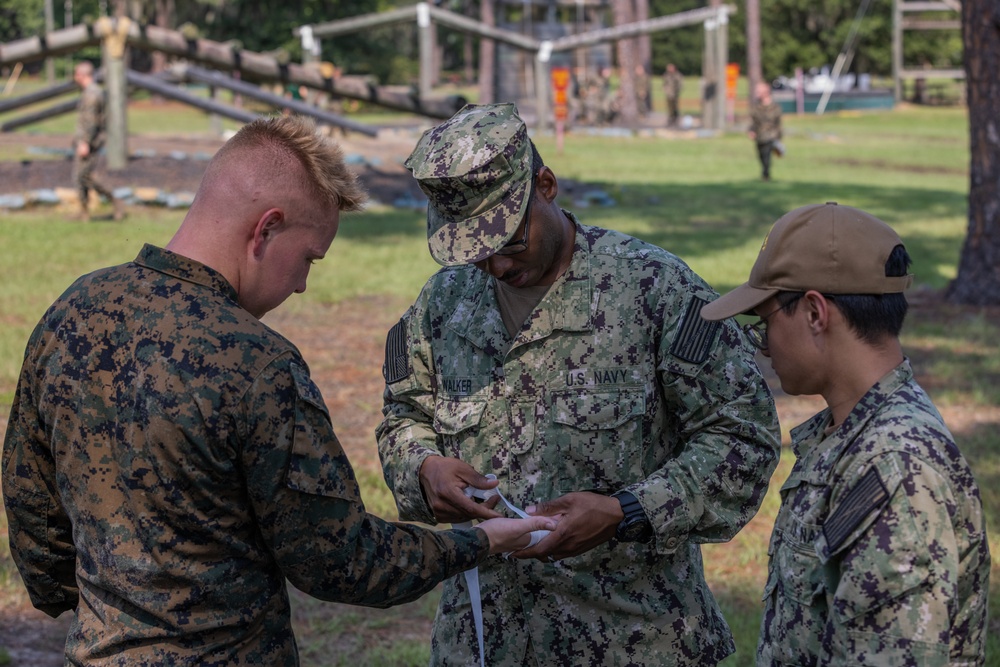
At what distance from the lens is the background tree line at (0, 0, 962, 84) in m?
51.0

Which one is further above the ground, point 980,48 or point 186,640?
point 980,48

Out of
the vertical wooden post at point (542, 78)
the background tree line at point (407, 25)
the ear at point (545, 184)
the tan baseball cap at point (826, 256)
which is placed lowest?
the tan baseball cap at point (826, 256)

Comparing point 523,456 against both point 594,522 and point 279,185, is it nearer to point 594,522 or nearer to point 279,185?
point 594,522

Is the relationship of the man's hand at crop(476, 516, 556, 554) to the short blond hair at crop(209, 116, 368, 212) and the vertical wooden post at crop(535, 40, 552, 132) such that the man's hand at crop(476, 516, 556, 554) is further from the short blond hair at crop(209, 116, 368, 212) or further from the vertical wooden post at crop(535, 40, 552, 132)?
the vertical wooden post at crop(535, 40, 552, 132)

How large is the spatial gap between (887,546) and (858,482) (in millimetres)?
142

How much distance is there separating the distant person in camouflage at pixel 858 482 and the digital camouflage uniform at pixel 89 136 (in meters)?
14.7

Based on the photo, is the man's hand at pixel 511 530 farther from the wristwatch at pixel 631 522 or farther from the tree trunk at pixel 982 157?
the tree trunk at pixel 982 157

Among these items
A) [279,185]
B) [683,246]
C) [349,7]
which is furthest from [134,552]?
[349,7]

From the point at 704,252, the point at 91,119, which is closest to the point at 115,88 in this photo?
the point at 91,119

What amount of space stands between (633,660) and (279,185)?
56.0 inches

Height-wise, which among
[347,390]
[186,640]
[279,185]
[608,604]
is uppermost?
[279,185]

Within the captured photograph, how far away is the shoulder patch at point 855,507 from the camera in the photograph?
2057 millimetres

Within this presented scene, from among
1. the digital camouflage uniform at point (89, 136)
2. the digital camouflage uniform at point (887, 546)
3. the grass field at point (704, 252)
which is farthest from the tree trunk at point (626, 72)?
the digital camouflage uniform at point (887, 546)

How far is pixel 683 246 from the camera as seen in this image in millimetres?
14945
